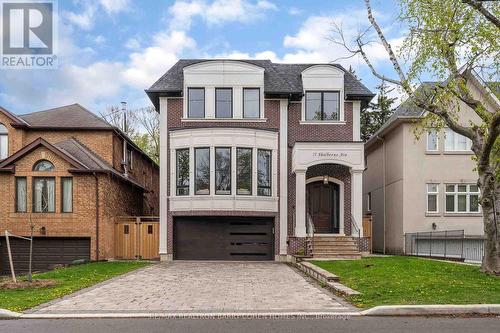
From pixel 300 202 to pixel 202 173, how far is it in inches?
177

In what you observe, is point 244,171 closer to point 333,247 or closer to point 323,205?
point 323,205

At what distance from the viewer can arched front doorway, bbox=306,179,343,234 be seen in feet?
74.5

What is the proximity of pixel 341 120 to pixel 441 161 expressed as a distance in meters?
5.34

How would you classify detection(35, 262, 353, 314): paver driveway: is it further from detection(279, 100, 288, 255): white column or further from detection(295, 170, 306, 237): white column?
detection(279, 100, 288, 255): white column

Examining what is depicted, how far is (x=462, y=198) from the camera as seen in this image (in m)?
23.0

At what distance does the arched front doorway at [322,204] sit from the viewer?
22719 millimetres

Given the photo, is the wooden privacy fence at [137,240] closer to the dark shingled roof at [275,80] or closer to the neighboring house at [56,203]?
the neighboring house at [56,203]

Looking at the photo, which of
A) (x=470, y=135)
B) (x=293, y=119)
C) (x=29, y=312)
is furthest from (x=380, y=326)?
(x=293, y=119)

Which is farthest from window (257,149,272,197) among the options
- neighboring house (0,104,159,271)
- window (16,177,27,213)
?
window (16,177,27,213)

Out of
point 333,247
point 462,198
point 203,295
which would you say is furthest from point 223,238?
point 462,198

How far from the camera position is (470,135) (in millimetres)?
14039

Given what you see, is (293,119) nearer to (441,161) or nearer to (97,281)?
(441,161)

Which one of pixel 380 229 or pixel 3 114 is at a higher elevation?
pixel 3 114

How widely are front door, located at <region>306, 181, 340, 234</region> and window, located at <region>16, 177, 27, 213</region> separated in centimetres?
1272
